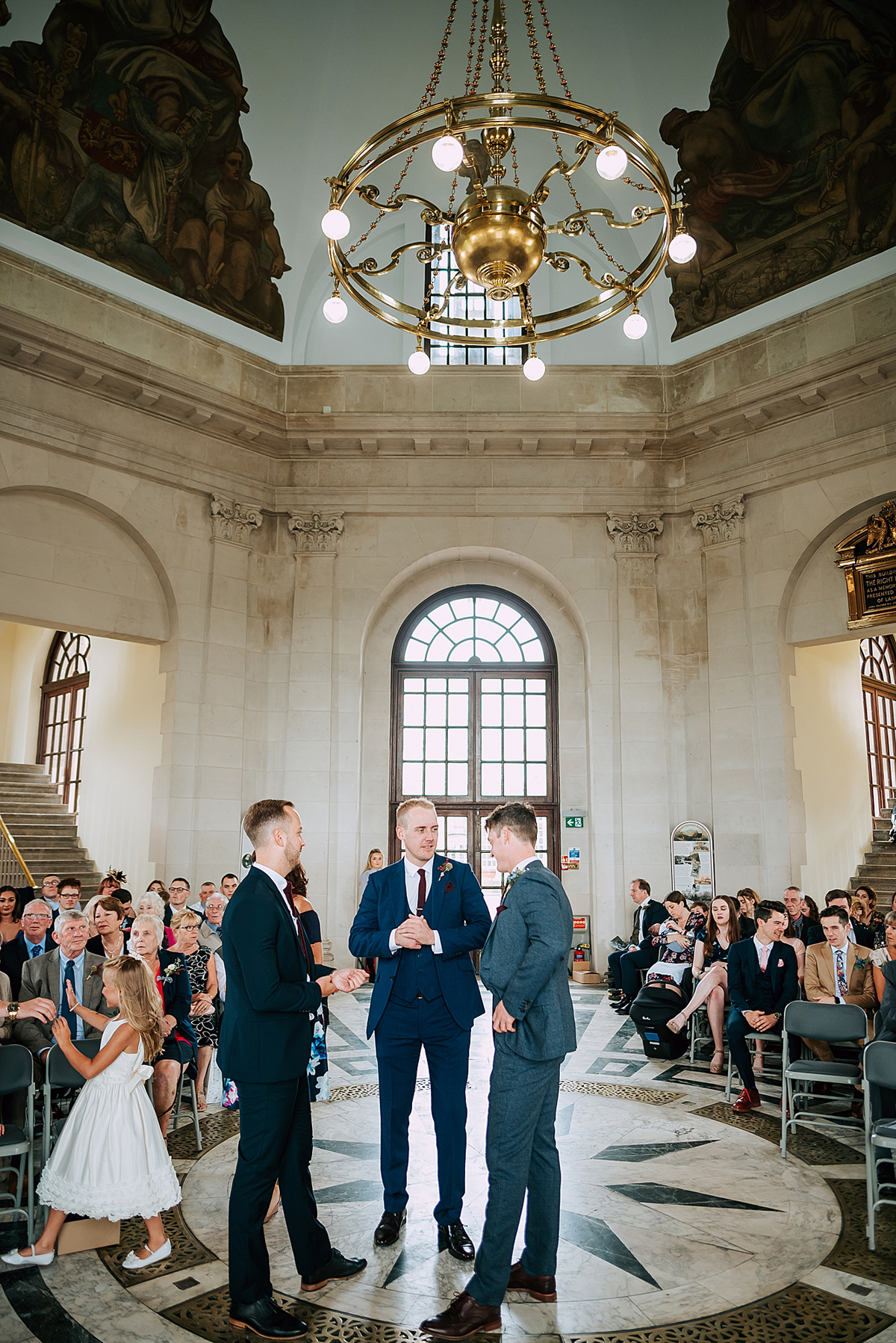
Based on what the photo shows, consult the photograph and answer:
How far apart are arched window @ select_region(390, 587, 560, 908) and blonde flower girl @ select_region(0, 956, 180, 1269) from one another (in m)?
9.94

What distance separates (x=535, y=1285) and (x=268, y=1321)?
1159 millimetres

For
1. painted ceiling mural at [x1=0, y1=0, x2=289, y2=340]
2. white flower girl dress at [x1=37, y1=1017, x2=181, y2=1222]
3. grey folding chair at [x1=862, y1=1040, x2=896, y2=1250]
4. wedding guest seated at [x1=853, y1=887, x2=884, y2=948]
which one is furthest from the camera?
painted ceiling mural at [x1=0, y1=0, x2=289, y2=340]

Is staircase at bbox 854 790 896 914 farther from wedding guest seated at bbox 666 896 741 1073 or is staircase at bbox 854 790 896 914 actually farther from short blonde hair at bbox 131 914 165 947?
short blonde hair at bbox 131 914 165 947

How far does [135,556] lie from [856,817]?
12.0 meters

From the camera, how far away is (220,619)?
13.4m

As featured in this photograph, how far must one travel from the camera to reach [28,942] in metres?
7.14

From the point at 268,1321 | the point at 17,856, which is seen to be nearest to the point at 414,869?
the point at 268,1321

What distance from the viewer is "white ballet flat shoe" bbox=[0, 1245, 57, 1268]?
4121 millimetres

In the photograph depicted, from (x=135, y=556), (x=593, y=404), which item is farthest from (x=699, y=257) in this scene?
(x=135, y=556)

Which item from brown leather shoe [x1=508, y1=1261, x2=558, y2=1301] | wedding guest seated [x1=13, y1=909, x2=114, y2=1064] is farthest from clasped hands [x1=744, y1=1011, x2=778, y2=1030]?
wedding guest seated [x1=13, y1=909, x2=114, y2=1064]

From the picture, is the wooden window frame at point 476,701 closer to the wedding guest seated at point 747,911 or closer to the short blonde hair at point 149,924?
the wedding guest seated at point 747,911

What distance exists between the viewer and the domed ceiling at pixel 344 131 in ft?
37.8

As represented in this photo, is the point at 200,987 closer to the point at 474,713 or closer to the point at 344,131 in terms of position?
the point at 474,713

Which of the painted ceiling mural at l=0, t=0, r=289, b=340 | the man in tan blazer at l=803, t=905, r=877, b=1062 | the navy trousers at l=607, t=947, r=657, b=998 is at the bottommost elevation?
the navy trousers at l=607, t=947, r=657, b=998
